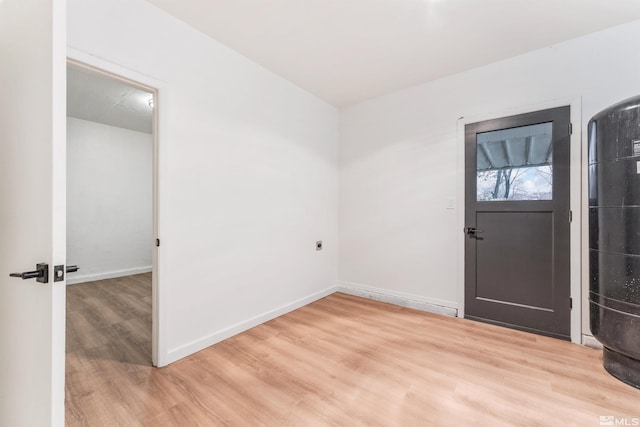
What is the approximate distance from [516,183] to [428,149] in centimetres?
97

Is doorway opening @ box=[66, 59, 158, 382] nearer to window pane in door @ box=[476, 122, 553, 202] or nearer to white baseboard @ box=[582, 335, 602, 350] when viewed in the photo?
window pane in door @ box=[476, 122, 553, 202]

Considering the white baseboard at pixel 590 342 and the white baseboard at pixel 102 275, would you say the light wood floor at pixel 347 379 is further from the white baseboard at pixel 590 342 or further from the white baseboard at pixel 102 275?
the white baseboard at pixel 102 275

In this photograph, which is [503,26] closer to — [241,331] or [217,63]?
[217,63]

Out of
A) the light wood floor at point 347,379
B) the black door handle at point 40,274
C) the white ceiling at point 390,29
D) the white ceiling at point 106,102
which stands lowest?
the light wood floor at point 347,379

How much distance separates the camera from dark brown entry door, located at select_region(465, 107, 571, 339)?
2504 mm

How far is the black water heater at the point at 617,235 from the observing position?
68.2 inches

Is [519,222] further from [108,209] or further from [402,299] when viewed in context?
[108,209]

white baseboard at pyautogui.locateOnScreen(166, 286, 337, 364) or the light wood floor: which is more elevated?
white baseboard at pyautogui.locateOnScreen(166, 286, 337, 364)

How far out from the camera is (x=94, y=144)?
479 cm

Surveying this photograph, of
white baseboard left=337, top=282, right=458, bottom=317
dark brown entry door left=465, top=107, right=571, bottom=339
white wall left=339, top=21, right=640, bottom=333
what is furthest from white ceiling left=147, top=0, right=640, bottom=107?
white baseboard left=337, top=282, right=458, bottom=317

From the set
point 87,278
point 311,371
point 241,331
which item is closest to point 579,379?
point 311,371

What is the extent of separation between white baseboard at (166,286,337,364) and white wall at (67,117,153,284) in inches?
147

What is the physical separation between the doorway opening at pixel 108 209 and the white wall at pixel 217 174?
86 cm

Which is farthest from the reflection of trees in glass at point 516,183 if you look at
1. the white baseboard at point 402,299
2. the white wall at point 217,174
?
the white wall at point 217,174
